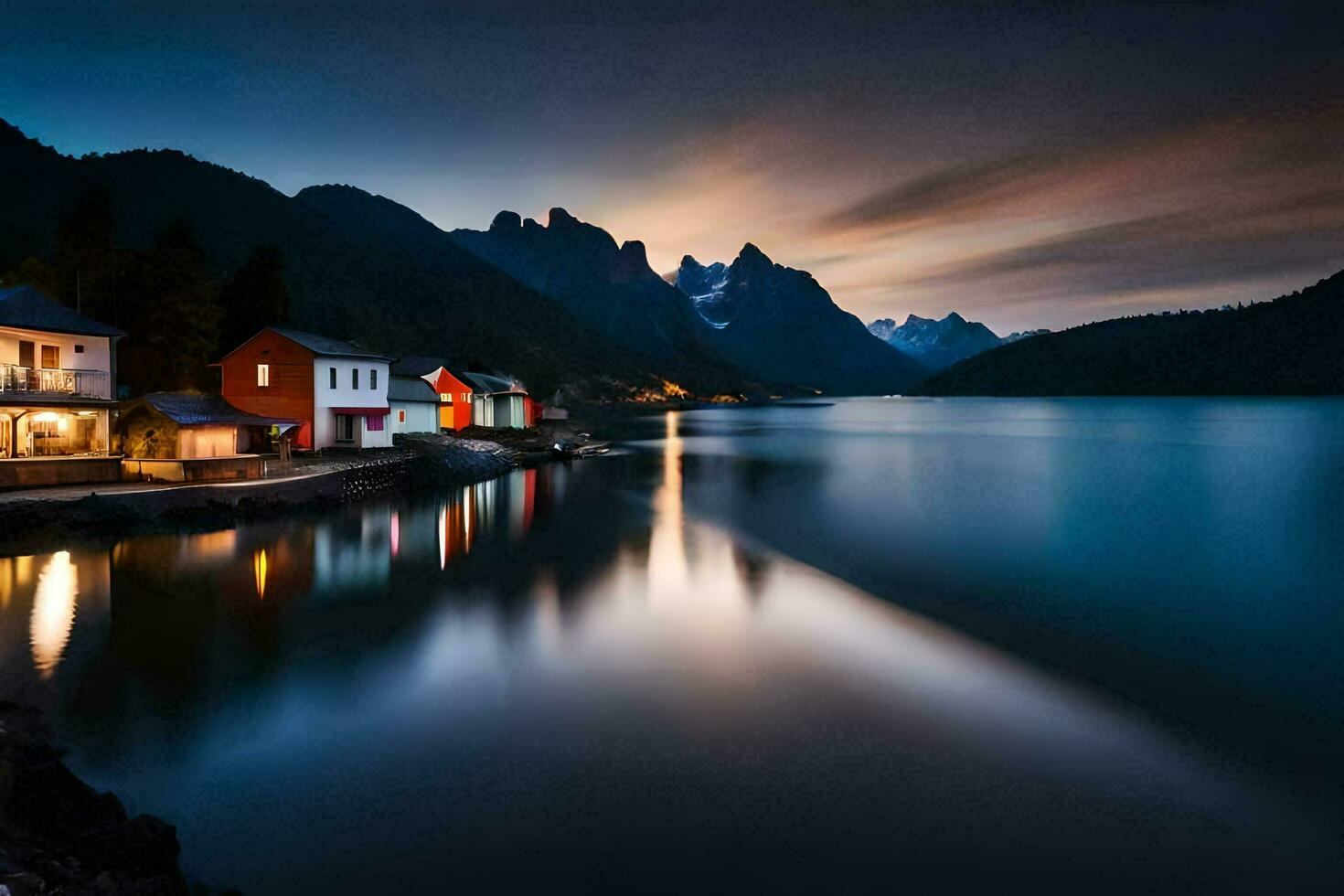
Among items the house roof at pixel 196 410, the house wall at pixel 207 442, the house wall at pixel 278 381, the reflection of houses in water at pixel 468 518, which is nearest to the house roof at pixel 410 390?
the house wall at pixel 278 381

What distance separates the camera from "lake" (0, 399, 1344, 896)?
7949 millimetres

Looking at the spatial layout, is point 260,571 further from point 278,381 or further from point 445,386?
point 445,386

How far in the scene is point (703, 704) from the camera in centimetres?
1193

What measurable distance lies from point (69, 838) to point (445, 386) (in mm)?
54708

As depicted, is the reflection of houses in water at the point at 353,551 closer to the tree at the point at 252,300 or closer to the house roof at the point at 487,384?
the tree at the point at 252,300

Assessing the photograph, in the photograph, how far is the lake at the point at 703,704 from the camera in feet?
26.1

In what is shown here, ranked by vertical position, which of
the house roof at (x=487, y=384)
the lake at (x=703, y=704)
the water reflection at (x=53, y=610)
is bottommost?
the lake at (x=703, y=704)

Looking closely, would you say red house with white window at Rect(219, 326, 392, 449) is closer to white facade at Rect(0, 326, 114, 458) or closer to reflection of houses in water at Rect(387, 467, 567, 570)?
white facade at Rect(0, 326, 114, 458)

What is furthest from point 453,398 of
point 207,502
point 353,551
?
point 353,551

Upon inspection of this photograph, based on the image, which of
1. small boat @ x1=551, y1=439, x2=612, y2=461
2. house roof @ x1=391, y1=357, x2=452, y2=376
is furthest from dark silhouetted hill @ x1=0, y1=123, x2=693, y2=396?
small boat @ x1=551, y1=439, x2=612, y2=461

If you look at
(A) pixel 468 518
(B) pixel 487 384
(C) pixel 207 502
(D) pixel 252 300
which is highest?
(D) pixel 252 300

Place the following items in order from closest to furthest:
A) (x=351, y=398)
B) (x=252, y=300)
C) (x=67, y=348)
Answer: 1. (x=67, y=348)
2. (x=351, y=398)
3. (x=252, y=300)

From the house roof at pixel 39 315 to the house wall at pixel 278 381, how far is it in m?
7.23

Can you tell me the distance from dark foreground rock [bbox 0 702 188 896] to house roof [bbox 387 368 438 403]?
39.6 metres
